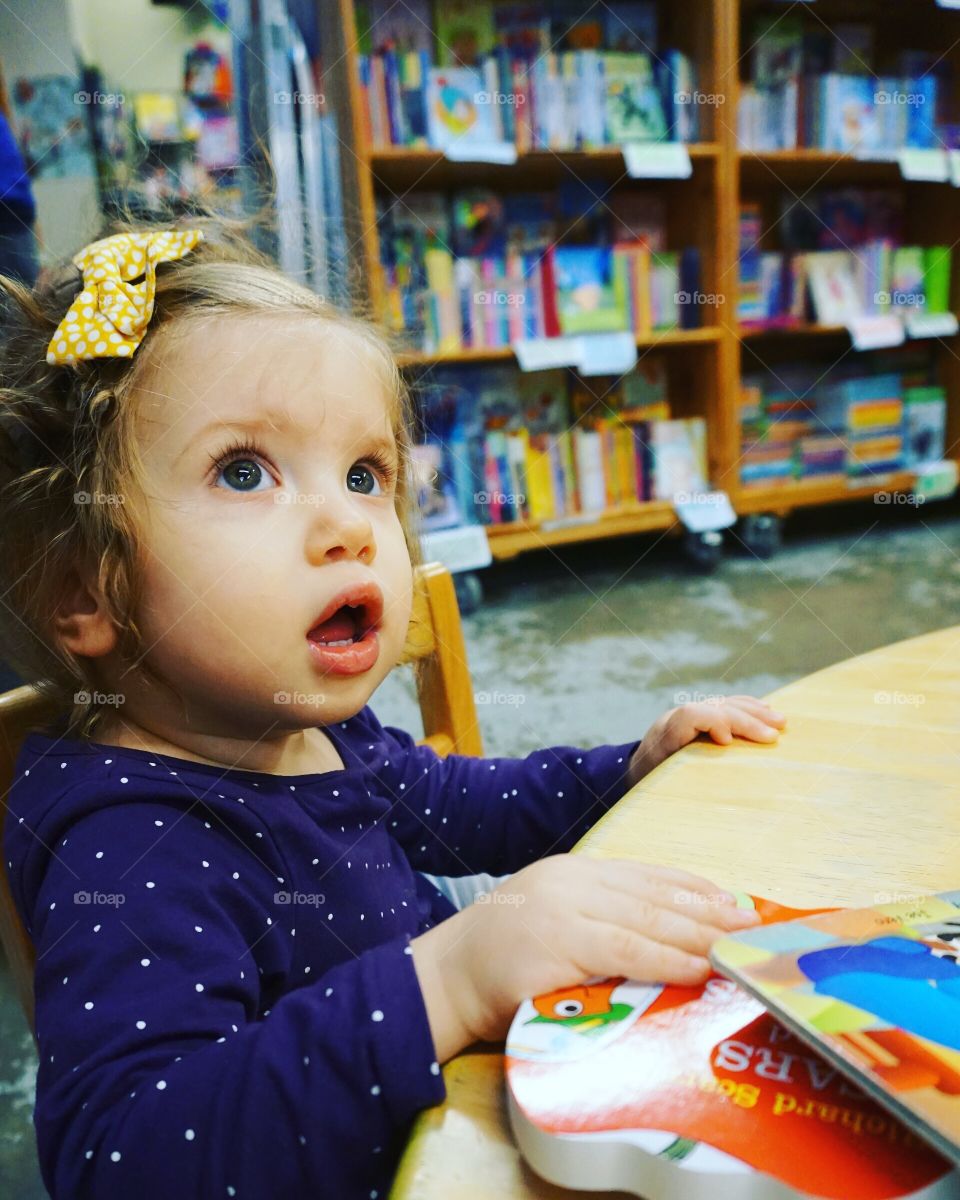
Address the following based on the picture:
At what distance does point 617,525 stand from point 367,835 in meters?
2.24

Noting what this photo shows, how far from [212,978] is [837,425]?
3.18 metres

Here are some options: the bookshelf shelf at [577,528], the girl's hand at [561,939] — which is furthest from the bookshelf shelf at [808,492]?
the girl's hand at [561,939]

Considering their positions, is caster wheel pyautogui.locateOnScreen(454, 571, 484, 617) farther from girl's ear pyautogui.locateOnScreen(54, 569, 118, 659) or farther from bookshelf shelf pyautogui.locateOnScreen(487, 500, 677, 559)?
girl's ear pyautogui.locateOnScreen(54, 569, 118, 659)

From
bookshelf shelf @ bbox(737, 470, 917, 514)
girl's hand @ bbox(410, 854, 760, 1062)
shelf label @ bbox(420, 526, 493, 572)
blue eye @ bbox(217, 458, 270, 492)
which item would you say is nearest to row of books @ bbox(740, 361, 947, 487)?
bookshelf shelf @ bbox(737, 470, 917, 514)

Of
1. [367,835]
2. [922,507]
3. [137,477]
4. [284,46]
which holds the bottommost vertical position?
[922,507]

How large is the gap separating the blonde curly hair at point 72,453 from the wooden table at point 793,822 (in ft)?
1.11

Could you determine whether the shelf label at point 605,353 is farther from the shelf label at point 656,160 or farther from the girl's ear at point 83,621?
the girl's ear at point 83,621

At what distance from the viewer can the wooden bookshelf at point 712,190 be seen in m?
2.43

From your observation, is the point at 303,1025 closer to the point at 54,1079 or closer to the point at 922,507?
the point at 54,1079

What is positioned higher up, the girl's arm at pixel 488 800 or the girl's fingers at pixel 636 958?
the girl's fingers at pixel 636 958

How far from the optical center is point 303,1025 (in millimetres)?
387

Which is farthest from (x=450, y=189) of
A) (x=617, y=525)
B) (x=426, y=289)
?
(x=617, y=525)

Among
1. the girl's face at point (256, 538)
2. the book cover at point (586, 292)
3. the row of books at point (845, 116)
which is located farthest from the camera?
the row of books at point (845, 116)

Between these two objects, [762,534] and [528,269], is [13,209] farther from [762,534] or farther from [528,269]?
[762,534]
